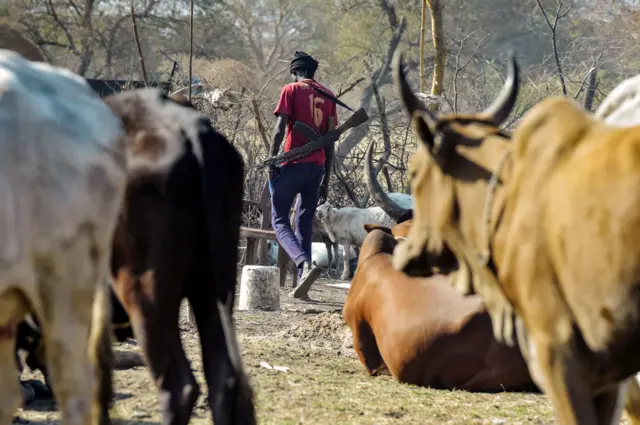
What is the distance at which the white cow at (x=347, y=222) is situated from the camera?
13.7m

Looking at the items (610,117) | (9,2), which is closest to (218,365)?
(610,117)

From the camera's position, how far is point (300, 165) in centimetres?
977

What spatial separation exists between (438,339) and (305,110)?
4.03 metres

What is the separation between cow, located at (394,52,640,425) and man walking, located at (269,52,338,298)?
540 centimetres

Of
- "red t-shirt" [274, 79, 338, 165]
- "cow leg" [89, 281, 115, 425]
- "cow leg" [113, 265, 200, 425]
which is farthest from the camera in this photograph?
"red t-shirt" [274, 79, 338, 165]

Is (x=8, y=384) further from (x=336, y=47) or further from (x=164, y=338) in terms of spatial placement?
(x=336, y=47)

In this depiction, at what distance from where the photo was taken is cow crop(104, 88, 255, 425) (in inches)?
168

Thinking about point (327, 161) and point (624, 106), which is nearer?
point (624, 106)

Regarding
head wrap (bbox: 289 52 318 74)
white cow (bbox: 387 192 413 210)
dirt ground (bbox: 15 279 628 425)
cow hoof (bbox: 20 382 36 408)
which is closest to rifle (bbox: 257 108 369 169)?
head wrap (bbox: 289 52 318 74)

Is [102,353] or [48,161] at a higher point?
[48,161]

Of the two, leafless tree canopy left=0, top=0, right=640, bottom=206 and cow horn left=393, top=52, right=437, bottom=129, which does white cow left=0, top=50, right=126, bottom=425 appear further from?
leafless tree canopy left=0, top=0, right=640, bottom=206

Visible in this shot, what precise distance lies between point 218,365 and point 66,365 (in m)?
0.86

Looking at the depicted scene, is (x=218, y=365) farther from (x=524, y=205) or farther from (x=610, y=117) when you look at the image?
(x=610, y=117)

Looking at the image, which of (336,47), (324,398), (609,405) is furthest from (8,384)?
(336,47)
